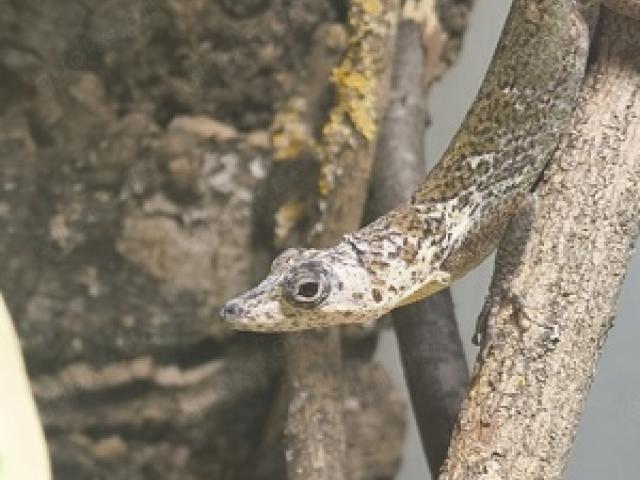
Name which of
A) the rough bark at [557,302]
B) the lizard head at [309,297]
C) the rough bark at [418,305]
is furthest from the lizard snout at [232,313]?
the rough bark at [418,305]

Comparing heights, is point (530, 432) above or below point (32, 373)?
below

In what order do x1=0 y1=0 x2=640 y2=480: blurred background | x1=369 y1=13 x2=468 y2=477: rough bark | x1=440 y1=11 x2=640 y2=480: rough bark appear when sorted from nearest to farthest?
x1=440 y1=11 x2=640 y2=480: rough bark
x1=369 y1=13 x2=468 y2=477: rough bark
x1=0 y1=0 x2=640 y2=480: blurred background

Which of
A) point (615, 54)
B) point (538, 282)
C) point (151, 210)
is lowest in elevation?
point (538, 282)

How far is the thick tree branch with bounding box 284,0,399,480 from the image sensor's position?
2018 mm

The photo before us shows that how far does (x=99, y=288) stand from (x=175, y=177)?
281 millimetres

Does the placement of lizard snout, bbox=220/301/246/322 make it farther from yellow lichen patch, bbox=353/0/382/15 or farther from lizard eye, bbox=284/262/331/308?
yellow lichen patch, bbox=353/0/382/15

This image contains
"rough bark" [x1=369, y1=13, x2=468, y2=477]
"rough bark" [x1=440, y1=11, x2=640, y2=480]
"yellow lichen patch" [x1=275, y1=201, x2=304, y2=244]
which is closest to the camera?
"rough bark" [x1=440, y1=11, x2=640, y2=480]

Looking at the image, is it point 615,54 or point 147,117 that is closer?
point 615,54

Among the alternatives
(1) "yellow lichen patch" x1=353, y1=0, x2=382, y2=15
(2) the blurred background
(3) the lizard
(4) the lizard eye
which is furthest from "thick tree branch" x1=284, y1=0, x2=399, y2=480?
(4) the lizard eye

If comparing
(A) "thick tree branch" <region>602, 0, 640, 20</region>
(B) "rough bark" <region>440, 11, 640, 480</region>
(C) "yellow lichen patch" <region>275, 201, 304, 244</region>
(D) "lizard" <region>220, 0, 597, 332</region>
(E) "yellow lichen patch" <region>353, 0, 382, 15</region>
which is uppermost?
(E) "yellow lichen patch" <region>353, 0, 382, 15</region>

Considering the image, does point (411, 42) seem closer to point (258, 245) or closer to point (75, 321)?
point (258, 245)

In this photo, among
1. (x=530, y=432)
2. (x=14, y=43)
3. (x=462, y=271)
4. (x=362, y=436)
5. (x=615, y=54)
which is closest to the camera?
(x=530, y=432)

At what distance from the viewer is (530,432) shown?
137cm

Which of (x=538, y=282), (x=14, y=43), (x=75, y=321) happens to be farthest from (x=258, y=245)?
(x=538, y=282)
